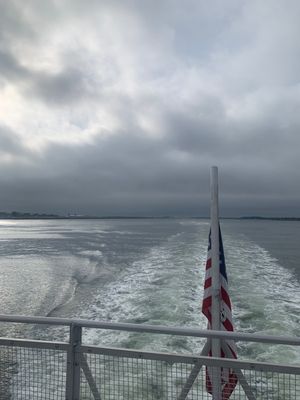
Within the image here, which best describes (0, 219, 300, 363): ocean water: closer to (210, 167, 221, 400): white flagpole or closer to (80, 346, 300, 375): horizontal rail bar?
(210, 167, 221, 400): white flagpole

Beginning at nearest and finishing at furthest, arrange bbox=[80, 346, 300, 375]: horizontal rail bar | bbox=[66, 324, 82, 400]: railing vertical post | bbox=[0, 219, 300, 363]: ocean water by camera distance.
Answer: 1. bbox=[80, 346, 300, 375]: horizontal rail bar
2. bbox=[66, 324, 82, 400]: railing vertical post
3. bbox=[0, 219, 300, 363]: ocean water

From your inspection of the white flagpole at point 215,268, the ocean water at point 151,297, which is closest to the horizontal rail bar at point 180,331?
the white flagpole at point 215,268

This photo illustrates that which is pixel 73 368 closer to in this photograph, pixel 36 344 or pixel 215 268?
pixel 36 344

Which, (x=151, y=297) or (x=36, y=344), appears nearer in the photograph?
(x=36, y=344)

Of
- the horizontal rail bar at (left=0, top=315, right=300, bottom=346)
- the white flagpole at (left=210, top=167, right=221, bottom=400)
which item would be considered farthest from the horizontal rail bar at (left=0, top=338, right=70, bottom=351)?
the white flagpole at (left=210, top=167, right=221, bottom=400)

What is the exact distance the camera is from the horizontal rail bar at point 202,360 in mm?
3015

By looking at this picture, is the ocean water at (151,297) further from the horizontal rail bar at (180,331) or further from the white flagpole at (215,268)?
the horizontal rail bar at (180,331)

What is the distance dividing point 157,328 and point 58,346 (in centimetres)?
91

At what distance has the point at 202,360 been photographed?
317 centimetres

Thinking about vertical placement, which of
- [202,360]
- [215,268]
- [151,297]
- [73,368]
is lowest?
[151,297]

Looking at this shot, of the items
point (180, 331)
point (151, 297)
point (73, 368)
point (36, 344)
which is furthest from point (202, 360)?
point (151, 297)

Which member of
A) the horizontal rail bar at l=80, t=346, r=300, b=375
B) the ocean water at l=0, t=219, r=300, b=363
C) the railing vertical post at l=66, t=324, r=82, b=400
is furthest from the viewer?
the ocean water at l=0, t=219, r=300, b=363

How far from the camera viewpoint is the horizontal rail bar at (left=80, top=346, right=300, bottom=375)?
3.02 m

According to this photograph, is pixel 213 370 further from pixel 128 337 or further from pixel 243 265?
pixel 243 265
